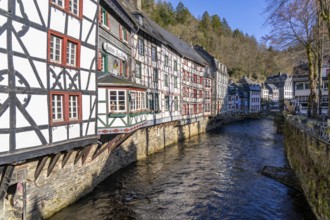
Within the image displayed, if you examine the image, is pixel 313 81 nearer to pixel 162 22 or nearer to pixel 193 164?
pixel 193 164

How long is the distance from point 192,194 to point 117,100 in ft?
21.2

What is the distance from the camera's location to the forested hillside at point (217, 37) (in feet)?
259

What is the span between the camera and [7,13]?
26.7 ft

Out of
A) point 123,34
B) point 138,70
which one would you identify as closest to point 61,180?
point 123,34

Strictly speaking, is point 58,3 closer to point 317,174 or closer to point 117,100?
point 117,100

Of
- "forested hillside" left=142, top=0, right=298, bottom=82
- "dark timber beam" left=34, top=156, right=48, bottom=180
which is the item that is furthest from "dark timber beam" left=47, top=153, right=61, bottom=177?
"forested hillside" left=142, top=0, right=298, bottom=82

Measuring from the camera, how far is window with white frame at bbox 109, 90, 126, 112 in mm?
13938

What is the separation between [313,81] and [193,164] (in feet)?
39.5

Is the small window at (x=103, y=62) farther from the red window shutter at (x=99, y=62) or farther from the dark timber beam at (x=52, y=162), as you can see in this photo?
the dark timber beam at (x=52, y=162)

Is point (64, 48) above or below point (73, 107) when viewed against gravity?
above

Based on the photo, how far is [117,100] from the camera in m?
14.0

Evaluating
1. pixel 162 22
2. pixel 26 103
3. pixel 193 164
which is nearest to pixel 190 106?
pixel 193 164

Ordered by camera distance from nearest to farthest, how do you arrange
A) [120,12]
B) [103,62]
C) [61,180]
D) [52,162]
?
[52,162]
[61,180]
[103,62]
[120,12]

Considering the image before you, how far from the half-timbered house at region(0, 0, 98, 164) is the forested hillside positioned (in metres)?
63.6
